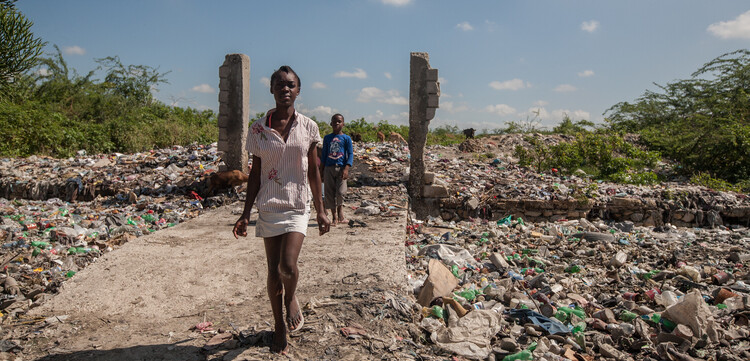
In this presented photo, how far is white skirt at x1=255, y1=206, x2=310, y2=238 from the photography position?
8.12ft

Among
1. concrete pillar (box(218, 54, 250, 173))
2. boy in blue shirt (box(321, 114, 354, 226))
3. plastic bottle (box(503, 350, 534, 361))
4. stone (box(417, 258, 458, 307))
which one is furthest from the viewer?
concrete pillar (box(218, 54, 250, 173))

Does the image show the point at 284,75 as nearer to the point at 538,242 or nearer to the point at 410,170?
the point at 538,242

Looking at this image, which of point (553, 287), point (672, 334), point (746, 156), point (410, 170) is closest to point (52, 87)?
point (410, 170)

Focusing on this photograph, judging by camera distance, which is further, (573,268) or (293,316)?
(573,268)

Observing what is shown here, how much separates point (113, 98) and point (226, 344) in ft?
55.1

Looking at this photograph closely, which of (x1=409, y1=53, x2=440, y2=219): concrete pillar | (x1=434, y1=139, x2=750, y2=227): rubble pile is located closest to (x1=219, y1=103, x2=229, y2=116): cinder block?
(x1=409, y1=53, x2=440, y2=219): concrete pillar

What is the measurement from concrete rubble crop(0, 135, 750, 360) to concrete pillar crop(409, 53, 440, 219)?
0.39 m

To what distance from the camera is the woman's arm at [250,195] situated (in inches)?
102

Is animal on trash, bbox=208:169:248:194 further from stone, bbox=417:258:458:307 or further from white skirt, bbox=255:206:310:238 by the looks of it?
white skirt, bbox=255:206:310:238

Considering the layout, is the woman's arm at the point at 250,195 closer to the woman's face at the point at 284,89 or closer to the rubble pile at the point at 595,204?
the woman's face at the point at 284,89

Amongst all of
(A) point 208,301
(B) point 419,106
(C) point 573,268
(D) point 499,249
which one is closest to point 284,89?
(A) point 208,301

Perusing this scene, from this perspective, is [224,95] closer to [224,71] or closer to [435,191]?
[224,71]

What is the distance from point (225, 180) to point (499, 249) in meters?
4.78

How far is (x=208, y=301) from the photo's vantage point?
3453 millimetres
